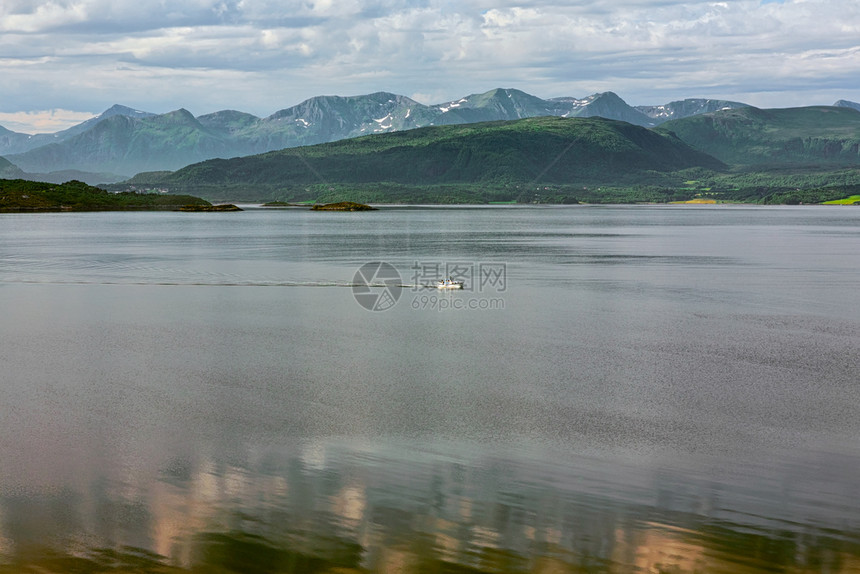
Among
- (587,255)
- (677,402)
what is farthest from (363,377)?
(587,255)

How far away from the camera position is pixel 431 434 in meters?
21.4

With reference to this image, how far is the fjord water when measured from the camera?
1485 centimetres

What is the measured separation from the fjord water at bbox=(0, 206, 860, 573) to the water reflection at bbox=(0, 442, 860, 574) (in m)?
0.06
